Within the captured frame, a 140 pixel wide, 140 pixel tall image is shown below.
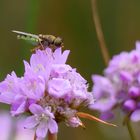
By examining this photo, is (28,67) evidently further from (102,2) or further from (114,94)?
(102,2)

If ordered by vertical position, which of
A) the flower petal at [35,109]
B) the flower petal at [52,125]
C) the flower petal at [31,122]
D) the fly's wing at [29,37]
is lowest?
the flower petal at [52,125]

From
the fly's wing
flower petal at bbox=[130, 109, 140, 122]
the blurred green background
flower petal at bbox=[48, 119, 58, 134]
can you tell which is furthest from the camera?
the blurred green background

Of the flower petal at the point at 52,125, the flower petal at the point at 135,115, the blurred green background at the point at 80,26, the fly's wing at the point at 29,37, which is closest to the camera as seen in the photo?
the flower petal at the point at 52,125

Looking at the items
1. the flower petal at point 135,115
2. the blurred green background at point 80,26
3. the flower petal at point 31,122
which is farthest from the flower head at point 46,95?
the blurred green background at point 80,26

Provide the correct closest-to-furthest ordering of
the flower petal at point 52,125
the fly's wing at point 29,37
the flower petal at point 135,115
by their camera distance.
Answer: the flower petal at point 52,125 < the fly's wing at point 29,37 < the flower petal at point 135,115

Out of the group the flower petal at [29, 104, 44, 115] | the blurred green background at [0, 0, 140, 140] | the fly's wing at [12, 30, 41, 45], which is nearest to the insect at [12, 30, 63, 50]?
the fly's wing at [12, 30, 41, 45]

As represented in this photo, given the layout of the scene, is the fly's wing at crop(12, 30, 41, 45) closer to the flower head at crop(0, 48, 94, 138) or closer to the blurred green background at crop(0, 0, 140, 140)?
the flower head at crop(0, 48, 94, 138)

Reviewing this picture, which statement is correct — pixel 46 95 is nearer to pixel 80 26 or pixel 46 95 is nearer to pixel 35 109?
pixel 35 109

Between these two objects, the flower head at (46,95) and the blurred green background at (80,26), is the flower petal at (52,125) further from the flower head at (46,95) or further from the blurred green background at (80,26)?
the blurred green background at (80,26)

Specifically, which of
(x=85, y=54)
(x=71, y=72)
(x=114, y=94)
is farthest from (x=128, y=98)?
(x=85, y=54)

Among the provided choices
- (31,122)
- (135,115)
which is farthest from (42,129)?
(135,115)

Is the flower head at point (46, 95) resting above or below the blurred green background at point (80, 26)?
below
